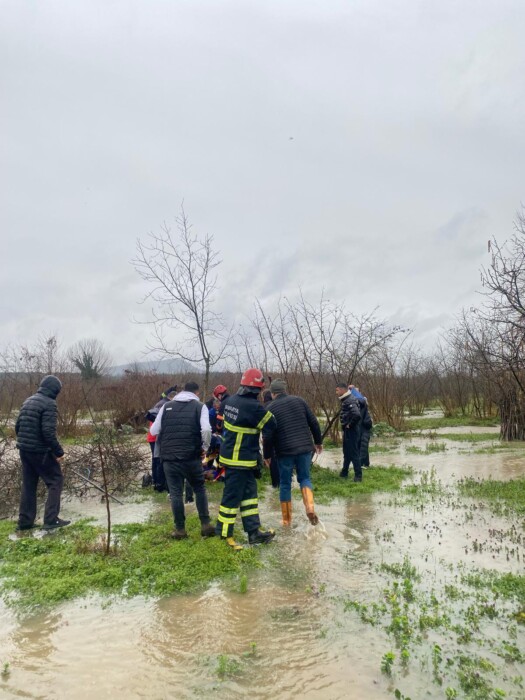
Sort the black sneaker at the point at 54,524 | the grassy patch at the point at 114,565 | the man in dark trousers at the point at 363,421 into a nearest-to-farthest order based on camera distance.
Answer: the grassy patch at the point at 114,565 < the black sneaker at the point at 54,524 < the man in dark trousers at the point at 363,421

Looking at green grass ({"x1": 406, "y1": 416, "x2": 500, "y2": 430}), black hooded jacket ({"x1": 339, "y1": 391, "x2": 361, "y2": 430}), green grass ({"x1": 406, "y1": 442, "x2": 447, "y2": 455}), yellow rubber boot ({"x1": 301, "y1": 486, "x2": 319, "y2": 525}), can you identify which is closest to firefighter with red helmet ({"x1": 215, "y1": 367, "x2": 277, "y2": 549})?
yellow rubber boot ({"x1": 301, "y1": 486, "x2": 319, "y2": 525})

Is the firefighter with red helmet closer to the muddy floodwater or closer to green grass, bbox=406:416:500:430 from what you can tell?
the muddy floodwater

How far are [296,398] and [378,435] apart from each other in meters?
13.1

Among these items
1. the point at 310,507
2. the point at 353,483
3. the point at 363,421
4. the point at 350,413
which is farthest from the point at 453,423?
the point at 310,507

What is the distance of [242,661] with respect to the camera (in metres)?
3.56

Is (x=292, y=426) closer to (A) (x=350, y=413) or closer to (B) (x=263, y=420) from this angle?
(B) (x=263, y=420)

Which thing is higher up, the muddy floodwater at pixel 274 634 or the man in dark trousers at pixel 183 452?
the man in dark trousers at pixel 183 452

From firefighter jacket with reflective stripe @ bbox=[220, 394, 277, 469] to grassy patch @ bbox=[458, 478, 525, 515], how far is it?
154 inches

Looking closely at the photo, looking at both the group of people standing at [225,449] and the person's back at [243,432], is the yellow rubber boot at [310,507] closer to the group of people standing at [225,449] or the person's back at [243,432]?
the group of people standing at [225,449]

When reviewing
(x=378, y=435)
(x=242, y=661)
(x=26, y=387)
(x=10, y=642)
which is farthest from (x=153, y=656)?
(x=26, y=387)

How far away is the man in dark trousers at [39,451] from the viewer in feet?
22.9

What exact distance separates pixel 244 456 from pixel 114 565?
5.91 feet

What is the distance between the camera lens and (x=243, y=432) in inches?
241

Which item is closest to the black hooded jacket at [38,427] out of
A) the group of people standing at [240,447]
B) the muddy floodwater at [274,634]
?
the group of people standing at [240,447]
